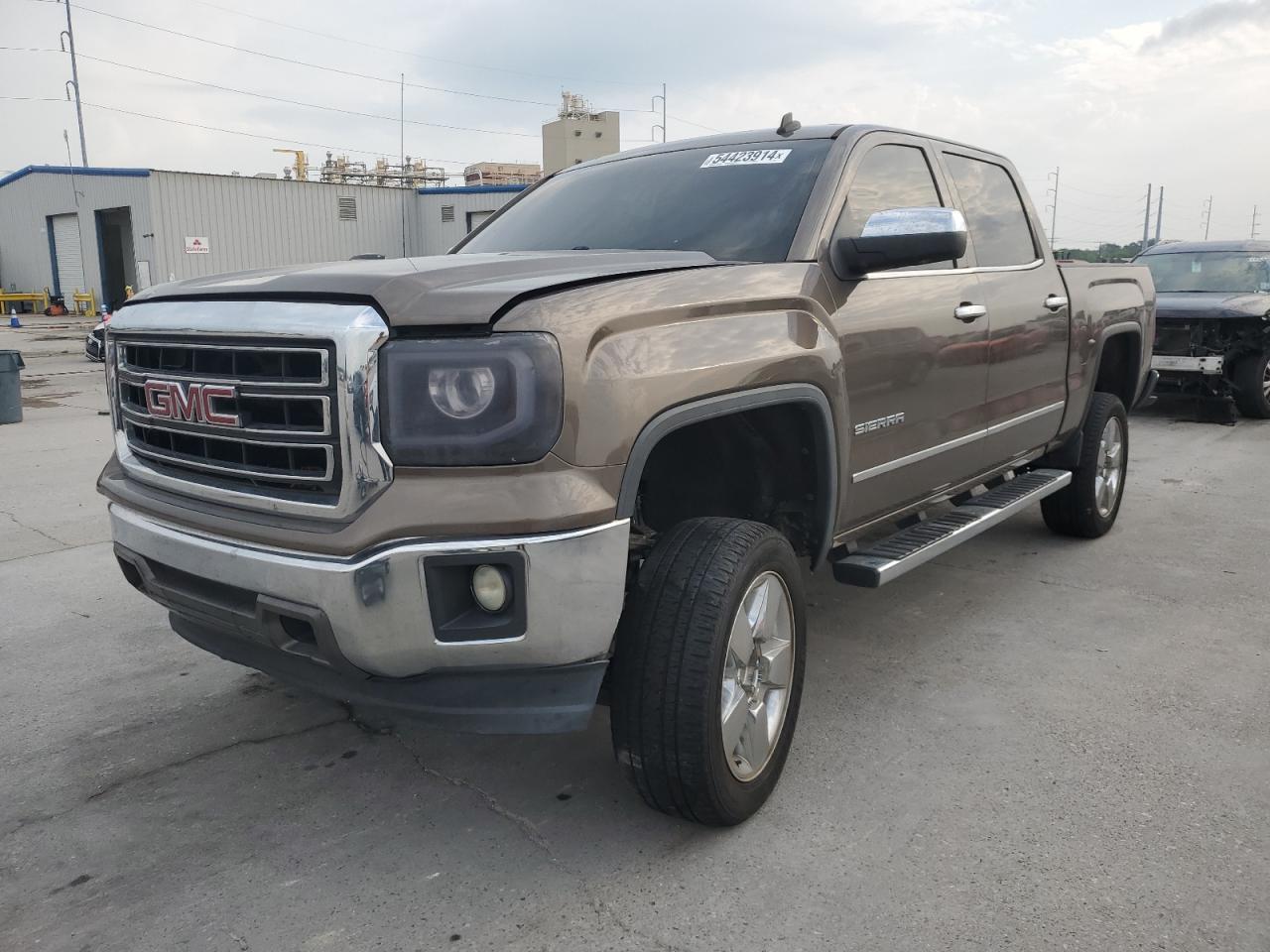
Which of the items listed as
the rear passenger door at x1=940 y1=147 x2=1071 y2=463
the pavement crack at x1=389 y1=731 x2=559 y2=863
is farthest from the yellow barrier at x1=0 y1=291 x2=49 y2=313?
the pavement crack at x1=389 y1=731 x2=559 y2=863

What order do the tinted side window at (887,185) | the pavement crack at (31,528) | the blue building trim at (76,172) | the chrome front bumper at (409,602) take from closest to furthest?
the chrome front bumper at (409,602) → the tinted side window at (887,185) → the pavement crack at (31,528) → the blue building trim at (76,172)

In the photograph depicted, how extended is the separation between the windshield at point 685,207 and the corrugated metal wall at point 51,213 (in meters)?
29.0

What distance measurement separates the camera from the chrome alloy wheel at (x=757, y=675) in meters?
2.67

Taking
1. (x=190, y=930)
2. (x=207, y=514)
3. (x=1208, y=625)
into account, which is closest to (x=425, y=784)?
(x=190, y=930)

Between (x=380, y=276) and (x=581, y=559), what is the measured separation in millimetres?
811

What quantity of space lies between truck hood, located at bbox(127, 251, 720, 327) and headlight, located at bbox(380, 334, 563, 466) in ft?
0.24

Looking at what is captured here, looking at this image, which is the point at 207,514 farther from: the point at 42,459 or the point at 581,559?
the point at 42,459

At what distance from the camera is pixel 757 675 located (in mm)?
2799

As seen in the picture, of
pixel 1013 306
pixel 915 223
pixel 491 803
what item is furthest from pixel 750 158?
pixel 491 803

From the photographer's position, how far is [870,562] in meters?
3.36

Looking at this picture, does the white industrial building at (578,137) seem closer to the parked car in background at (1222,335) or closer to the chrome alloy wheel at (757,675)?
the parked car in background at (1222,335)

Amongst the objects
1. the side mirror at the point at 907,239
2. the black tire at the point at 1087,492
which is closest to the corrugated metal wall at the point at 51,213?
the black tire at the point at 1087,492

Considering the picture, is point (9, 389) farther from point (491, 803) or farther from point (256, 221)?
point (256, 221)

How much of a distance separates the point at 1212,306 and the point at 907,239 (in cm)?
863
